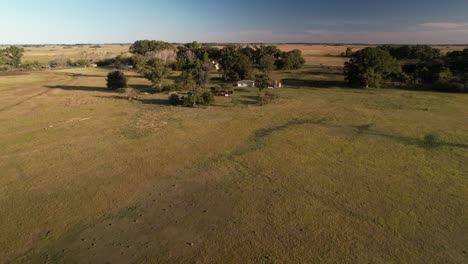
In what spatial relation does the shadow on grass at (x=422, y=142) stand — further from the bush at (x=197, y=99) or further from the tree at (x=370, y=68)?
the tree at (x=370, y=68)

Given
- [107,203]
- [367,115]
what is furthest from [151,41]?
[107,203]

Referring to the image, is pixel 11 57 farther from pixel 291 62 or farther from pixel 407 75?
pixel 407 75

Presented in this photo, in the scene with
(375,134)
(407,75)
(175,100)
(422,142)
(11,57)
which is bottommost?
(422,142)

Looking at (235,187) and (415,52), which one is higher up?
(415,52)

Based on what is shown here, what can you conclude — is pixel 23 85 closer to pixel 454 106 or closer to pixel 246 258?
pixel 246 258

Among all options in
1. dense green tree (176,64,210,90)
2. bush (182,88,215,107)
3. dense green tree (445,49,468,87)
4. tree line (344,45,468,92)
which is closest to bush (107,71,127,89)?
dense green tree (176,64,210,90)

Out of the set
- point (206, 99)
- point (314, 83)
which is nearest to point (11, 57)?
point (206, 99)
